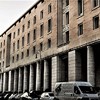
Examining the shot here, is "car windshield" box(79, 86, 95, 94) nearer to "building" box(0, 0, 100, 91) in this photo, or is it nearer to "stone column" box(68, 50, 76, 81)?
"building" box(0, 0, 100, 91)

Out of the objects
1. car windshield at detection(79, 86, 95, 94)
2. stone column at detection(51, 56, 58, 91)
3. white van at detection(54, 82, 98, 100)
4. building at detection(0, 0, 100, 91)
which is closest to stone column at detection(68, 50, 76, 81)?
building at detection(0, 0, 100, 91)

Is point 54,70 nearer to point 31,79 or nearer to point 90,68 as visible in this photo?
point 90,68

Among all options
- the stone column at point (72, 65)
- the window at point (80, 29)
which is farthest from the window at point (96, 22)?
the stone column at point (72, 65)

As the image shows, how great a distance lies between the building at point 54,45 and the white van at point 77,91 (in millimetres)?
11113

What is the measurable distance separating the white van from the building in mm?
11113

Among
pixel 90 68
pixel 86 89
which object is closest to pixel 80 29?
pixel 90 68

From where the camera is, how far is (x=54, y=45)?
5425cm

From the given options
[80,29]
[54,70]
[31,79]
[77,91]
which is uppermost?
→ [80,29]

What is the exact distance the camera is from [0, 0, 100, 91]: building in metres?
43.1

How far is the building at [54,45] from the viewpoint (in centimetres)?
4312

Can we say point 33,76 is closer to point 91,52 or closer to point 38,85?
point 38,85

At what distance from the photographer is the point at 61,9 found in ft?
178

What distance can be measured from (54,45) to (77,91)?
25.8 m

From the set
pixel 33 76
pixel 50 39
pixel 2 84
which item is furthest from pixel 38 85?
pixel 2 84
